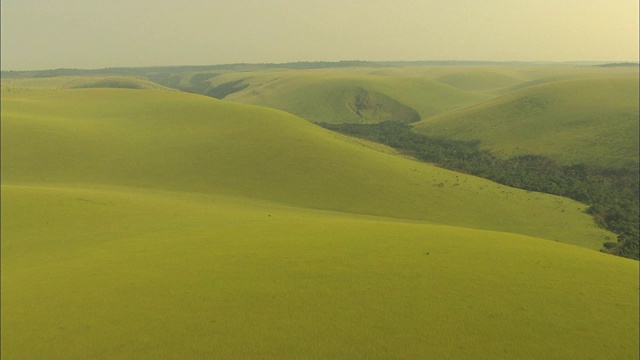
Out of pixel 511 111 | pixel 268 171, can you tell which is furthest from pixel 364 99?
pixel 268 171

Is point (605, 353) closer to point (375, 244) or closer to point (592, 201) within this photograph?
point (375, 244)

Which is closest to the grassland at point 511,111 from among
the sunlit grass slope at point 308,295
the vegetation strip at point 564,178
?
the vegetation strip at point 564,178

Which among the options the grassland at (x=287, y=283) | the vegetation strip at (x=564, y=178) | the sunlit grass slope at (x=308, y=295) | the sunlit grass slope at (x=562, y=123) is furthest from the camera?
the sunlit grass slope at (x=562, y=123)

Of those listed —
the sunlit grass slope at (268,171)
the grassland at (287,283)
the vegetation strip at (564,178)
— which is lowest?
the vegetation strip at (564,178)

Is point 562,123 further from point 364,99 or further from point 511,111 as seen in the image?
point 364,99

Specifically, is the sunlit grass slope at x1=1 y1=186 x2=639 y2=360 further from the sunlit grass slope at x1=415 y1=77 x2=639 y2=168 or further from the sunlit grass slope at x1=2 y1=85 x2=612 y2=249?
the sunlit grass slope at x1=415 y1=77 x2=639 y2=168

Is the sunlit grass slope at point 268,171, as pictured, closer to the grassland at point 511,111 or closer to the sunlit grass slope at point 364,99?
the grassland at point 511,111
